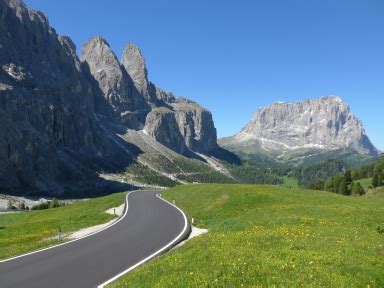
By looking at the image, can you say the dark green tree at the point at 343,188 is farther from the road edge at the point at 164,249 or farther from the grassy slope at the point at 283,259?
the grassy slope at the point at 283,259

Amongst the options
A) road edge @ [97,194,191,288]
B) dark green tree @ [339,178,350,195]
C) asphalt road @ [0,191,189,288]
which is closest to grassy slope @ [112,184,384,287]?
road edge @ [97,194,191,288]

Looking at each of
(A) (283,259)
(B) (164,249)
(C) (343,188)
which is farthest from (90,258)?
(C) (343,188)

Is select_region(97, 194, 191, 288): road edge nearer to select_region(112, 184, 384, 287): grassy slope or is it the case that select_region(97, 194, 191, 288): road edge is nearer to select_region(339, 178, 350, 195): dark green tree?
select_region(112, 184, 384, 287): grassy slope

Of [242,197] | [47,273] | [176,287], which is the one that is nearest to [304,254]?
[176,287]

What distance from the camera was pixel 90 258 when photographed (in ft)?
77.3

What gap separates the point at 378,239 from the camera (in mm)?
22875

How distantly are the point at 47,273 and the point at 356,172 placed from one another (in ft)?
581

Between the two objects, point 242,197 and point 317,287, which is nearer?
point 317,287

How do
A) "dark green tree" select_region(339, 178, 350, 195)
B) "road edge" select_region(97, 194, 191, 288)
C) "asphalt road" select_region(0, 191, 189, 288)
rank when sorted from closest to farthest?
1. "road edge" select_region(97, 194, 191, 288)
2. "asphalt road" select_region(0, 191, 189, 288)
3. "dark green tree" select_region(339, 178, 350, 195)

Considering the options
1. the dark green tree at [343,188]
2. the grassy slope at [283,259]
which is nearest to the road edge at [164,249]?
the grassy slope at [283,259]

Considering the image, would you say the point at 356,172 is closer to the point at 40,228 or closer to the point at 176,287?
the point at 40,228

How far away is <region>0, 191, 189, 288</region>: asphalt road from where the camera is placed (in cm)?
1894

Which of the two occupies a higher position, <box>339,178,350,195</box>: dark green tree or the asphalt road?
<box>339,178,350,195</box>: dark green tree

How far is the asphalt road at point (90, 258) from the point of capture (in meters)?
18.9
